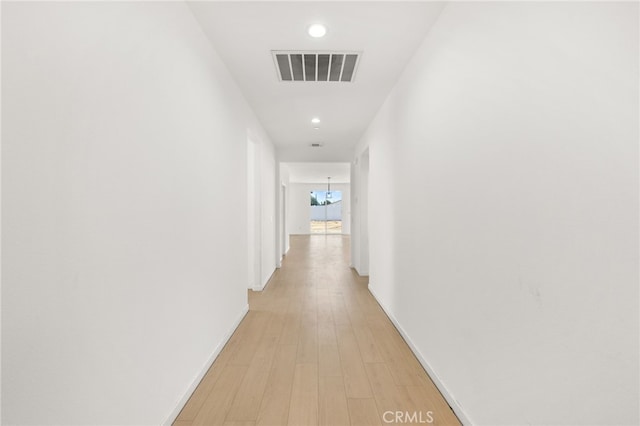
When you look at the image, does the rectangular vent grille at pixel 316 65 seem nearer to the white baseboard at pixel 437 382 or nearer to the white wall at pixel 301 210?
the white baseboard at pixel 437 382

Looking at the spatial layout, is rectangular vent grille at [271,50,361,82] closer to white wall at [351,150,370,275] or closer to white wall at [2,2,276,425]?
white wall at [2,2,276,425]

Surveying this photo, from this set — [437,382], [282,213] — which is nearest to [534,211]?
[437,382]

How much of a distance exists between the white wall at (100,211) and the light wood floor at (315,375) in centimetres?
32

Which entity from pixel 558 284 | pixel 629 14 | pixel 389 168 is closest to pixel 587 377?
pixel 558 284

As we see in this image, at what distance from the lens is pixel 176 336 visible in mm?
1743

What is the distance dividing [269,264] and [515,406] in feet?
14.6

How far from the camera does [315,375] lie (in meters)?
2.21

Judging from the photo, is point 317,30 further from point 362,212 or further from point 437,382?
point 362,212

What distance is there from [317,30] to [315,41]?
156mm

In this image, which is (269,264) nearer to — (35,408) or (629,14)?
(35,408)

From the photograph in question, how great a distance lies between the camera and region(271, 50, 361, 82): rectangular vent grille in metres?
2.47

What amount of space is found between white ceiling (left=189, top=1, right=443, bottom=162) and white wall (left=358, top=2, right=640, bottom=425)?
12.3 inches

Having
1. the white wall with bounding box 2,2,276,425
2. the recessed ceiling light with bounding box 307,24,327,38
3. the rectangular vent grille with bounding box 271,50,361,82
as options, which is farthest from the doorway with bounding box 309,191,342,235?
the white wall with bounding box 2,2,276,425

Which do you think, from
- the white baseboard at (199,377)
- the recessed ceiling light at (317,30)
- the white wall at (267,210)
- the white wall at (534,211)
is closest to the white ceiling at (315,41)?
the recessed ceiling light at (317,30)
